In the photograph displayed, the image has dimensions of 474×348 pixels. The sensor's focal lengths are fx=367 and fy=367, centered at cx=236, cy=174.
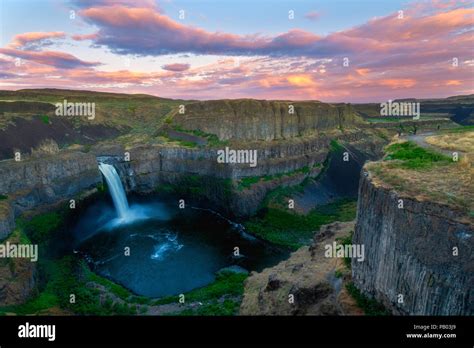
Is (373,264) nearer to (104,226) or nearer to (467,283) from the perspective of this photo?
(467,283)

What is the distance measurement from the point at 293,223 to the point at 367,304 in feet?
105

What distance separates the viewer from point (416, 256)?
15.2m

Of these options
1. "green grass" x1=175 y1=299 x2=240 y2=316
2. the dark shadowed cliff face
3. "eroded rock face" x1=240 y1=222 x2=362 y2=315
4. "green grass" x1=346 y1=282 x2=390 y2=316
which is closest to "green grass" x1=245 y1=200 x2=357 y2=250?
"eroded rock face" x1=240 y1=222 x2=362 y2=315

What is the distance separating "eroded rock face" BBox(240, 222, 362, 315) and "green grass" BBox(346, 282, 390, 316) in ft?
1.11

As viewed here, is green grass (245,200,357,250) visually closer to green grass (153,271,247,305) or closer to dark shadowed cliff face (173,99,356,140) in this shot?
green grass (153,271,247,305)

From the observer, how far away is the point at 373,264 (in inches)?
744

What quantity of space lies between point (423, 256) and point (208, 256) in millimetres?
29021

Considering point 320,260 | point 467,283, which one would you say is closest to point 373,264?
point 467,283

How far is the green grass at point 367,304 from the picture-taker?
17.9 meters

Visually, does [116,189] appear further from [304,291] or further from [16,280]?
[304,291]

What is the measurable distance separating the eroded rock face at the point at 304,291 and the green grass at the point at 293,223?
12.0 m

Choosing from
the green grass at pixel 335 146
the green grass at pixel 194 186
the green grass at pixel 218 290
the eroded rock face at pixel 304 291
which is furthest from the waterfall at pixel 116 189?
the green grass at pixel 335 146

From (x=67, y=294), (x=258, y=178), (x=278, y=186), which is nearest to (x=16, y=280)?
(x=67, y=294)

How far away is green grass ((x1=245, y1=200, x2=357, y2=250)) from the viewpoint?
45.8 m
